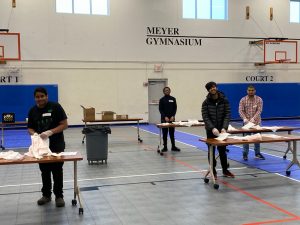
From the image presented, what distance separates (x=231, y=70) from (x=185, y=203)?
14.0 meters

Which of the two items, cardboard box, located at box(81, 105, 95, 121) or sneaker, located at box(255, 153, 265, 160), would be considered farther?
cardboard box, located at box(81, 105, 95, 121)

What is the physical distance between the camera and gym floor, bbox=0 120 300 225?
4.47 metres

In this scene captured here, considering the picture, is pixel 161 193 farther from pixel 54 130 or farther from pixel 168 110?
pixel 168 110

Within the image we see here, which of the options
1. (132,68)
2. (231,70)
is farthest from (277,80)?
(132,68)

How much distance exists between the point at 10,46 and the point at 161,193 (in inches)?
440

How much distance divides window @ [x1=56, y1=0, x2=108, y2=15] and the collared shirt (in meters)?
10.2

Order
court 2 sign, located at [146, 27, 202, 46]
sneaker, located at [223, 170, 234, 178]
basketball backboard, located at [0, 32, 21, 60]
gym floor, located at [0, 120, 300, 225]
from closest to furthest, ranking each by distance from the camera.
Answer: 1. gym floor, located at [0, 120, 300, 225]
2. sneaker, located at [223, 170, 234, 178]
3. basketball backboard, located at [0, 32, 21, 60]
4. court 2 sign, located at [146, 27, 202, 46]

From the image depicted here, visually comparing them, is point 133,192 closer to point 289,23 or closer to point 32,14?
point 32,14

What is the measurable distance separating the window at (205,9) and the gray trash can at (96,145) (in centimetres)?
1094

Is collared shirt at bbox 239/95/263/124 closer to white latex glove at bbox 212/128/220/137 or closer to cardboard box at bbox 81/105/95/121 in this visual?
white latex glove at bbox 212/128/220/137

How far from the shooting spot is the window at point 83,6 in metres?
16.0

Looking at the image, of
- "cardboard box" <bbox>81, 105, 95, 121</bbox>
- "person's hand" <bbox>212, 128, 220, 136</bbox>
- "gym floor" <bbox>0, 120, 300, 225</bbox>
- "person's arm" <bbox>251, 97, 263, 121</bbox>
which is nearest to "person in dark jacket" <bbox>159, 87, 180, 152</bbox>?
"gym floor" <bbox>0, 120, 300, 225</bbox>

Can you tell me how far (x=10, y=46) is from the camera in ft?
47.6

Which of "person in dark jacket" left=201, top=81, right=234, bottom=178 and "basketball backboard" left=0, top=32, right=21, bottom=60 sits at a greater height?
"basketball backboard" left=0, top=32, right=21, bottom=60
